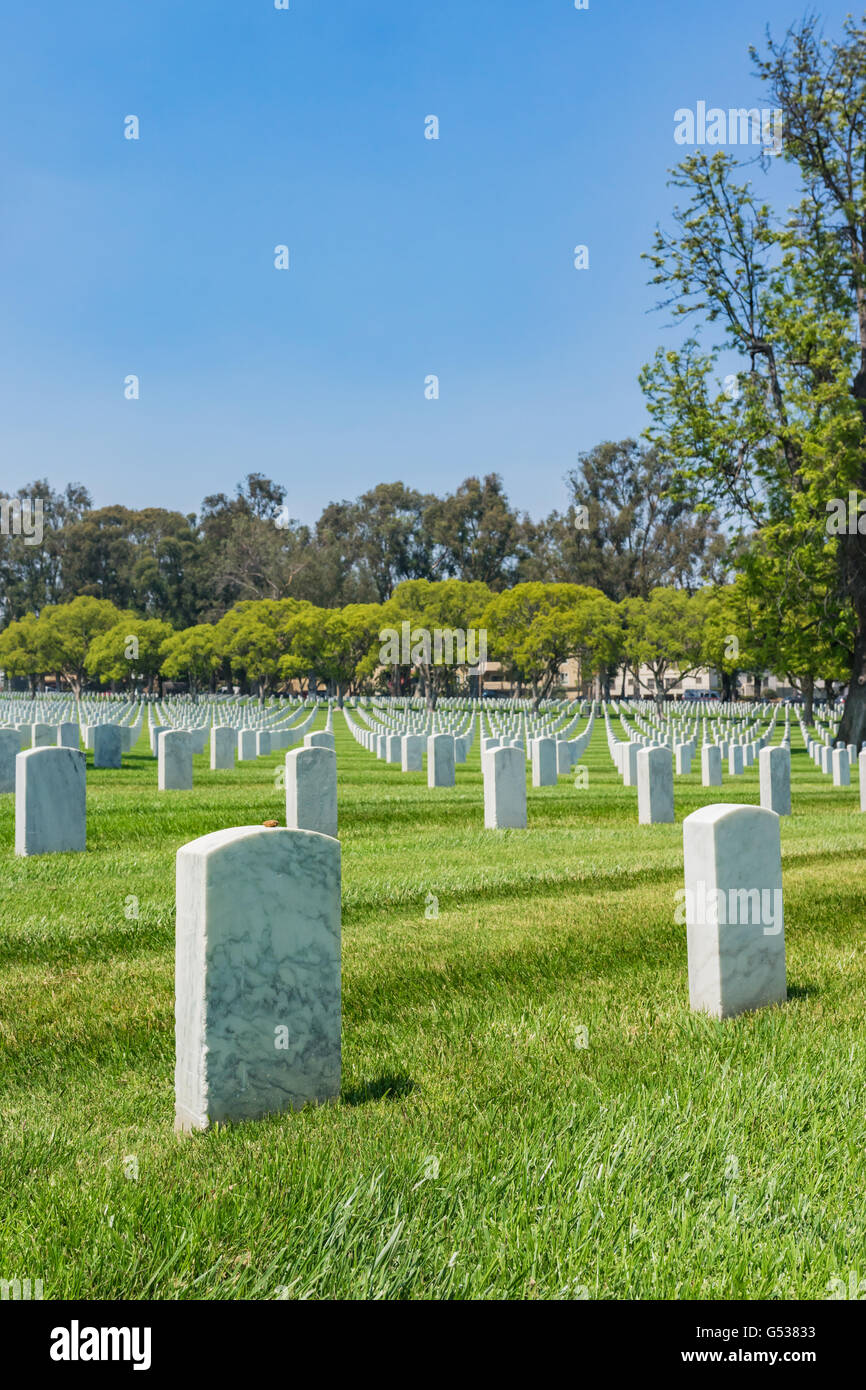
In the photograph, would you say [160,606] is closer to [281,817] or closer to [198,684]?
[198,684]

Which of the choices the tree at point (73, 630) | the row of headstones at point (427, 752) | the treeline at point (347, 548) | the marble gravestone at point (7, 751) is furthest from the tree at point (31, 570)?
the marble gravestone at point (7, 751)

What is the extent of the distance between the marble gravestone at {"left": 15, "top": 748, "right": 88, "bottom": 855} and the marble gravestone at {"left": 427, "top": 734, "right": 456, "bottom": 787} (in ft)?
27.7

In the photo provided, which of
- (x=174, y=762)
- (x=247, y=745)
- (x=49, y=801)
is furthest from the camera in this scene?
(x=247, y=745)

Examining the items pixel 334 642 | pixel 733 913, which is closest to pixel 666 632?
pixel 334 642

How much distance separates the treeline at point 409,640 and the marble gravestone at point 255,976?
45498 millimetres

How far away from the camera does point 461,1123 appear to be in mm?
3445

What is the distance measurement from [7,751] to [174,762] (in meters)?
2.30

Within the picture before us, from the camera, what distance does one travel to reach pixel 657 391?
1150 inches

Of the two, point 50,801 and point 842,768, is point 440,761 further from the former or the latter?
point 50,801

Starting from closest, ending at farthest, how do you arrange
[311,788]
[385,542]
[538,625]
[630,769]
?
[311,788] < [630,769] < [538,625] < [385,542]

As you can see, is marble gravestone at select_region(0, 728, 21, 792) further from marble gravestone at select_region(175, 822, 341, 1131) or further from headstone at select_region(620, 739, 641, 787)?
marble gravestone at select_region(175, 822, 341, 1131)

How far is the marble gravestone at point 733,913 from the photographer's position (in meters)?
4.93

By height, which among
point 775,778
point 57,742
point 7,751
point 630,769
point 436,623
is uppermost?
point 436,623

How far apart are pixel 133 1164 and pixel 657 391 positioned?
2889cm
